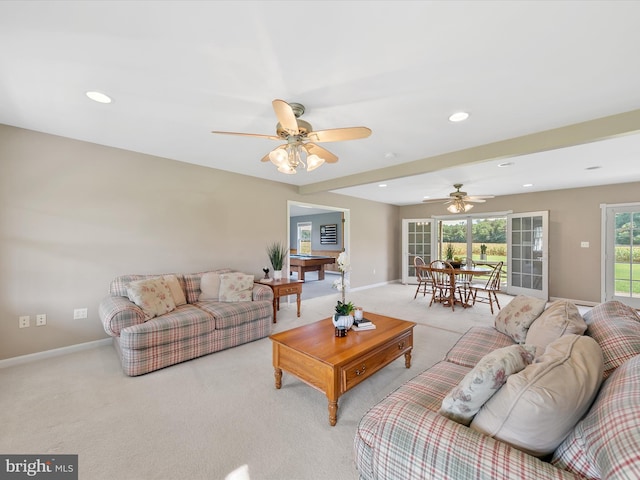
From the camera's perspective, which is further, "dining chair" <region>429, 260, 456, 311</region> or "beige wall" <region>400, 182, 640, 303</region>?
"beige wall" <region>400, 182, 640, 303</region>

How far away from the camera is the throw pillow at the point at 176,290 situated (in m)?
3.19

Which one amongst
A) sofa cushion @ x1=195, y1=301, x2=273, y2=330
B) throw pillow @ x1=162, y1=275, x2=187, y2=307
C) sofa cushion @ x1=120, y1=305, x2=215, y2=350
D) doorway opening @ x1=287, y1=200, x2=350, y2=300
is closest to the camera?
sofa cushion @ x1=120, y1=305, x2=215, y2=350

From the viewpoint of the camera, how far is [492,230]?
7.00 meters

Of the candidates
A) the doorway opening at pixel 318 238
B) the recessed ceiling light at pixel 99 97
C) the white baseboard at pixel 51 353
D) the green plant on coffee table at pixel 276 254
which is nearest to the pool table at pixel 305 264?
the doorway opening at pixel 318 238

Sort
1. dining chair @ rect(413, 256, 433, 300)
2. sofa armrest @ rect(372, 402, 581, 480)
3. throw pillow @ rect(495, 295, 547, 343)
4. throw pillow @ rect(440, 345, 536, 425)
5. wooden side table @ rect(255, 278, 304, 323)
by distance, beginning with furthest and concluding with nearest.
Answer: dining chair @ rect(413, 256, 433, 300)
wooden side table @ rect(255, 278, 304, 323)
throw pillow @ rect(495, 295, 547, 343)
throw pillow @ rect(440, 345, 536, 425)
sofa armrest @ rect(372, 402, 581, 480)

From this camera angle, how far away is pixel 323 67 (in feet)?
5.53

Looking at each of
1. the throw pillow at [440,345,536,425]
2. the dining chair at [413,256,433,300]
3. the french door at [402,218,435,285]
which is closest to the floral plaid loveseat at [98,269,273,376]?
the throw pillow at [440,345,536,425]

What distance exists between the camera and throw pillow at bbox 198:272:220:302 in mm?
3475

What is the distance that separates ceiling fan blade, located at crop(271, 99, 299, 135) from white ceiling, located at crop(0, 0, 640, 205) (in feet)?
0.81

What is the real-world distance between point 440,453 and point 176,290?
10.3 feet

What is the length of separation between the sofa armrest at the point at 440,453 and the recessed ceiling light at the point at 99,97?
113 inches

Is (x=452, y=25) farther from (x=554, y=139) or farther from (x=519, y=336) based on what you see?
(x=519, y=336)

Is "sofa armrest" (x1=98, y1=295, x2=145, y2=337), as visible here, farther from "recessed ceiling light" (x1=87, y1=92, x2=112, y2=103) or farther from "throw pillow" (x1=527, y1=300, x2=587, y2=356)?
"throw pillow" (x1=527, y1=300, x2=587, y2=356)

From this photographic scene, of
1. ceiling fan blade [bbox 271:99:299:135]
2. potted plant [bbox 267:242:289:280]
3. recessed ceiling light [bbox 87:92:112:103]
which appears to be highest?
recessed ceiling light [bbox 87:92:112:103]
